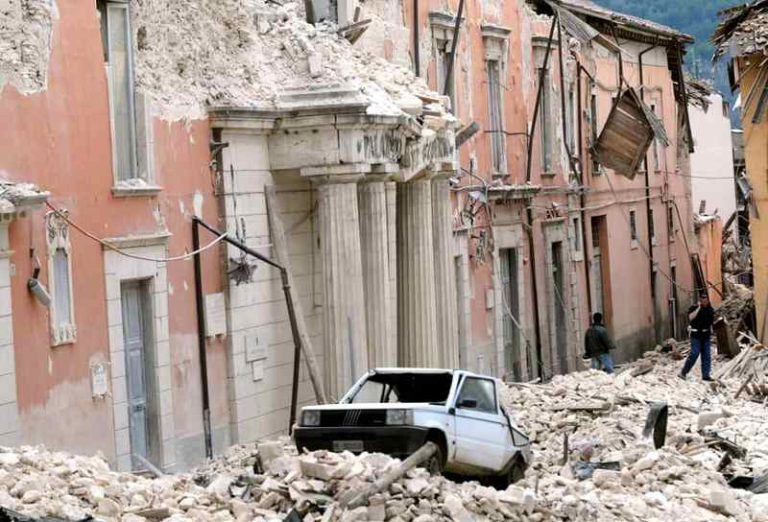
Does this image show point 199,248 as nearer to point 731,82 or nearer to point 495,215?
point 495,215

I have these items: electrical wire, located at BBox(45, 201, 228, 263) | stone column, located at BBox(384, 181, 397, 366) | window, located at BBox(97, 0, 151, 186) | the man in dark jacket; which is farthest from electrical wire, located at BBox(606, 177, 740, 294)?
window, located at BBox(97, 0, 151, 186)

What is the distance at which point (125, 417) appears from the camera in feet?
64.4

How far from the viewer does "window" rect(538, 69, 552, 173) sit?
36.6m

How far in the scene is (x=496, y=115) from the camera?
110ft

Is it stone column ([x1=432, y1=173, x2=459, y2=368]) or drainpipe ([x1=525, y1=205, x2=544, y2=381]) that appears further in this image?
drainpipe ([x1=525, y1=205, x2=544, y2=381])

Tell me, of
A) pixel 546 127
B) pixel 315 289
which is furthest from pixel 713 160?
pixel 315 289

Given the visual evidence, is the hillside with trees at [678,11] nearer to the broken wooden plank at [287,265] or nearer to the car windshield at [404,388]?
the broken wooden plank at [287,265]

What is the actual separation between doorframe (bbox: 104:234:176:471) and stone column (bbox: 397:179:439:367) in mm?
6552

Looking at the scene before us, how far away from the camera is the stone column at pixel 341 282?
23.2m

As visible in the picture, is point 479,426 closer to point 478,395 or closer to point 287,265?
point 478,395

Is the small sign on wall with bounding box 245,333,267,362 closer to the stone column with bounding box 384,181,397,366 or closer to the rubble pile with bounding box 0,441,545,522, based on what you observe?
the stone column with bounding box 384,181,397,366

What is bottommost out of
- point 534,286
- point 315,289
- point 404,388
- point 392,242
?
point 404,388

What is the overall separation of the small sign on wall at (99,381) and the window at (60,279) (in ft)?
1.95

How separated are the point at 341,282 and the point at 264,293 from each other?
1.08m
